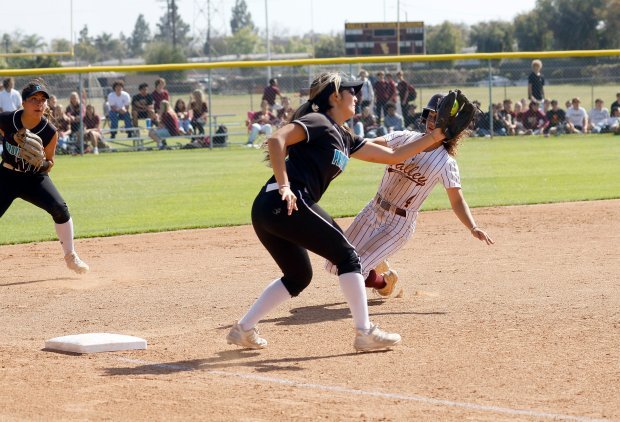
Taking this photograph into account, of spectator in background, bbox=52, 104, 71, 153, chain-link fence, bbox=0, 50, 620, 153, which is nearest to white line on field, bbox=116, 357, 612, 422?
chain-link fence, bbox=0, 50, 620, 153

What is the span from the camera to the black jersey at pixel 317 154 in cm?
549

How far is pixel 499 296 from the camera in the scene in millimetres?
7492

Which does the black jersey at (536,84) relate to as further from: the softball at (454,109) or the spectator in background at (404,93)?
the softball at (454,109)

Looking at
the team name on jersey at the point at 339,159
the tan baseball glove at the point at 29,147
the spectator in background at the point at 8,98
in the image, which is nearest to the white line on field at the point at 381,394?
the team name on jersey at the point at 339,159

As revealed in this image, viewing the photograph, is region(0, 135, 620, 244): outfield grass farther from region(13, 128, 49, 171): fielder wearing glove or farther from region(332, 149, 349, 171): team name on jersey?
region(332, 149, 349, 171): team name on jersey

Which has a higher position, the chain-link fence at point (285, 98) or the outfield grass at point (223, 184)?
the chain-link fence at point (285, 98)

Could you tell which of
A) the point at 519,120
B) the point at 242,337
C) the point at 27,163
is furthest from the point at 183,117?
the point at 242,337

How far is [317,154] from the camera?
218 inches

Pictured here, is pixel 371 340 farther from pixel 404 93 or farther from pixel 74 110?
pixel 404 93

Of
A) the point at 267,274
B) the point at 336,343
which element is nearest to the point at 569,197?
the point at 267,274

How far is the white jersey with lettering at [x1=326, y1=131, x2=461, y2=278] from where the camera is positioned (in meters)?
7.03

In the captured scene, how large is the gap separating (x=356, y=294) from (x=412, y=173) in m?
1.70

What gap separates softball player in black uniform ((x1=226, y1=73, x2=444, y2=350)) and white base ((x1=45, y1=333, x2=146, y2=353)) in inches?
26.3

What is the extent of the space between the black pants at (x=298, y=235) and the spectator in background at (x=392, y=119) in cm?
1734
